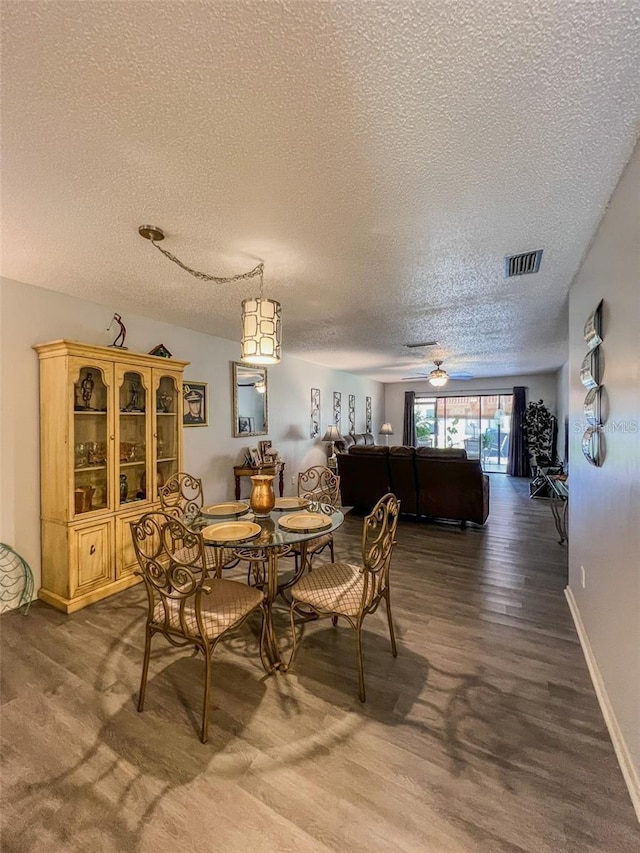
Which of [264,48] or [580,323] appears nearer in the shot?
[264,48]

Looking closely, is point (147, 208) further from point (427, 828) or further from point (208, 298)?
point (427, 828)

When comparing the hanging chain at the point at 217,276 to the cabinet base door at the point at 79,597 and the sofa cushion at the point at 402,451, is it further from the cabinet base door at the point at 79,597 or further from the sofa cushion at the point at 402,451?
the sofa cushion at the point at 402,451

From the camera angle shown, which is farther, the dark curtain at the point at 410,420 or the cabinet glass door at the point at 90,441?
the dark curtain at the point at 410,420

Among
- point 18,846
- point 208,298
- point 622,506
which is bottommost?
point 18,846

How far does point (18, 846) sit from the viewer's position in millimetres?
1223

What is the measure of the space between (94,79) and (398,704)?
282cm

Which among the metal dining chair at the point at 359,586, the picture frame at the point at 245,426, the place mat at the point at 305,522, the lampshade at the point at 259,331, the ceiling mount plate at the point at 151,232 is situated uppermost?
the ceiling mount plate at the point at 151,232

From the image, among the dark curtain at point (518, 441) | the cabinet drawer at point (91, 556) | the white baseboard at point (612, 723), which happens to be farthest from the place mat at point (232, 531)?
the dark curtain at point (518, 441)

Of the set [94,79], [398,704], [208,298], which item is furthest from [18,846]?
[208,298]

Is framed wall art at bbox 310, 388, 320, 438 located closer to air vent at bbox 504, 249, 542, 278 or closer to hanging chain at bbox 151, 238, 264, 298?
hanging chain at bbox 151, 238, 264, 298

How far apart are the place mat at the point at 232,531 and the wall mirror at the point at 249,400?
260cm

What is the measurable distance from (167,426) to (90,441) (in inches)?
28.8

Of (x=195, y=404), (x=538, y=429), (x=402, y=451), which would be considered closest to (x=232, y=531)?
(x=195, y=404)

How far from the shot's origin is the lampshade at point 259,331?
2.23 metres
